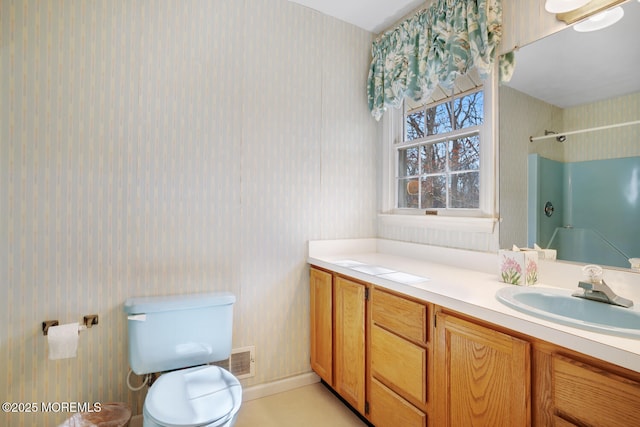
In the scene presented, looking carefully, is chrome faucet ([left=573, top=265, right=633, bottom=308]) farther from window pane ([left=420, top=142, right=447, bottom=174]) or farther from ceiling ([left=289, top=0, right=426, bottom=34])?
ceiling ([left=289, top=0, right=426, bottom=34])

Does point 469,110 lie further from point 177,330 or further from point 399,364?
point 177,330

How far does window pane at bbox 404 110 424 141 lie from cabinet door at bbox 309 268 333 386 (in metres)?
1.22

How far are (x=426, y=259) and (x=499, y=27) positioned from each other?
1.38 meters

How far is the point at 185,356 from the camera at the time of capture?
1.64m

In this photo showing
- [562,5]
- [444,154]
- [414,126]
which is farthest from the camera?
[414,126]

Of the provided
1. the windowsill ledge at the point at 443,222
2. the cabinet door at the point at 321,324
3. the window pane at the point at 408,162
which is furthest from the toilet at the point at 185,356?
the window pane at the point at 408,162

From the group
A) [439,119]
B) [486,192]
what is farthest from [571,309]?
[439,119]

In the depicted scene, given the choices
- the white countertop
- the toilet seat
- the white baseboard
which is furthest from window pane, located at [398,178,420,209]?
the toilet seat

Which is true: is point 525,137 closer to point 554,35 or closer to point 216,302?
point 554,35

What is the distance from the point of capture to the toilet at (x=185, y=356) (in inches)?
48.2

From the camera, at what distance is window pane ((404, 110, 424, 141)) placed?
2.31 m

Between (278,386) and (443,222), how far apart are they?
1554mm

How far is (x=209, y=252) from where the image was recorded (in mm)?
1931

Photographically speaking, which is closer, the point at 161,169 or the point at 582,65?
the point at 582,65
